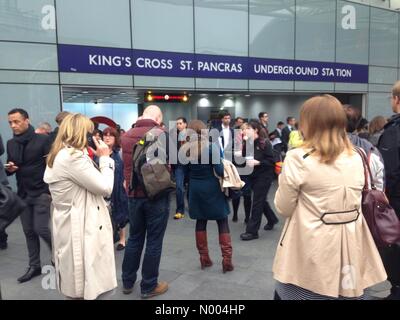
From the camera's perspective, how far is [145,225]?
151 inches

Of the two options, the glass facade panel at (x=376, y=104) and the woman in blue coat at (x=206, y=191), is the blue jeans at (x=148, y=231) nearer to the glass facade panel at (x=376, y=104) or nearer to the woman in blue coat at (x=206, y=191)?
the woman in blue coat at (x=206, y=191)

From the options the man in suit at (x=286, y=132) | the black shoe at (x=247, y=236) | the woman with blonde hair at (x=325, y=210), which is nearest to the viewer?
the woman with blonde hair at (x=325, y=210)

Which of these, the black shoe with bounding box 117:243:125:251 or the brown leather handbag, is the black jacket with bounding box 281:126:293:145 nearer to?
the black shoe with bounding box 117:243:125:251

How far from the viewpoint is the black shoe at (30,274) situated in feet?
14.1

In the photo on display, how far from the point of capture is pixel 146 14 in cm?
950

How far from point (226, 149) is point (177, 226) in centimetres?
171

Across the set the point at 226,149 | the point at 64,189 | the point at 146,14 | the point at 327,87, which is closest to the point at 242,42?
the point at 146,14

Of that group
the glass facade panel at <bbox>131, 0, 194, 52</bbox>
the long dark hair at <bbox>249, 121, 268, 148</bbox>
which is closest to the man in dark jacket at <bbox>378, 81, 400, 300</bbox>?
the long dark hair at <bbox>249, 121, 268, 148</bbox>

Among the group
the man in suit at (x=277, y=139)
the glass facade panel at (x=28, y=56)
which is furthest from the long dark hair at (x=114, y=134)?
the man in suit at (x=277, y=139)

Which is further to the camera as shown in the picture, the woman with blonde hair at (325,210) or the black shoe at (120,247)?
the black shoe at (120,247)

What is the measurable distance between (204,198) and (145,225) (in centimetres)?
82

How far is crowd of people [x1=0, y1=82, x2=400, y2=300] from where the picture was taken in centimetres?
223

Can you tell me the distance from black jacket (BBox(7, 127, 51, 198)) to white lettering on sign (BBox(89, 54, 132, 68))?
4872 millimetres

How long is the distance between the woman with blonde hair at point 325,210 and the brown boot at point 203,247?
2168 mm
